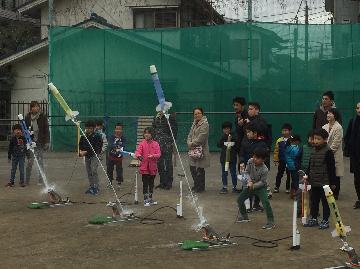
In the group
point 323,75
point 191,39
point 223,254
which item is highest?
point 191,39

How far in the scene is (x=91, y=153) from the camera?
11.0 meters

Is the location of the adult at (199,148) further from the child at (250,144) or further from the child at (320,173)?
the child at (320,173)

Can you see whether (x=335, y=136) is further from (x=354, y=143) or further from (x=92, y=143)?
(x=92, y=143)

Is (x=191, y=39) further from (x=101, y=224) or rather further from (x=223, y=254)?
(x=223, y=254)

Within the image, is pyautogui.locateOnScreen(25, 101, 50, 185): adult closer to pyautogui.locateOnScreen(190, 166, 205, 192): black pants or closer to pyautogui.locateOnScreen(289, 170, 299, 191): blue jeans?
pyautogui.locateOnScreen(190, 166, 205, 192): black pants

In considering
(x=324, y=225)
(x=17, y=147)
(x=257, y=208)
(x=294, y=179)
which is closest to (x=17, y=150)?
(x=17, y=147)

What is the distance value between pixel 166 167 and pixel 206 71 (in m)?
7.38

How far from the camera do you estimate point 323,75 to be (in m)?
17.7

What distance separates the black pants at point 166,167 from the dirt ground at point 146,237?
2.01ft

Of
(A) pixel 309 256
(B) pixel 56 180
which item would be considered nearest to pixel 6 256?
(A) pixel 309 256

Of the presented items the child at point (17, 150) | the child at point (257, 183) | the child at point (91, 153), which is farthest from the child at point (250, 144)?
the child at point (17, 150)

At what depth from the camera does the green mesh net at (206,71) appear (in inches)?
696

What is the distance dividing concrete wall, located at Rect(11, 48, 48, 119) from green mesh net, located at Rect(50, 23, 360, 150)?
17.5 feet

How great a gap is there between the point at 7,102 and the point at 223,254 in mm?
21378
